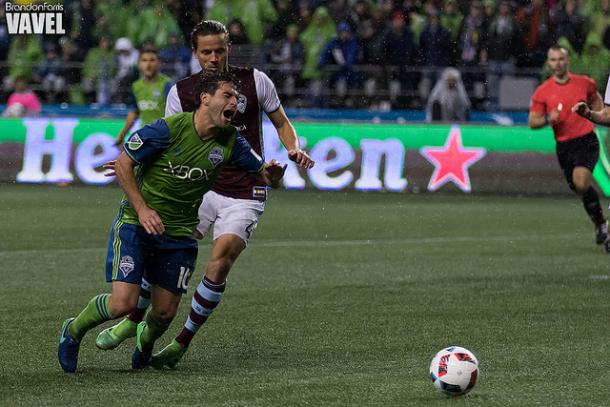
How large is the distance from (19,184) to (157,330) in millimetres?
15213

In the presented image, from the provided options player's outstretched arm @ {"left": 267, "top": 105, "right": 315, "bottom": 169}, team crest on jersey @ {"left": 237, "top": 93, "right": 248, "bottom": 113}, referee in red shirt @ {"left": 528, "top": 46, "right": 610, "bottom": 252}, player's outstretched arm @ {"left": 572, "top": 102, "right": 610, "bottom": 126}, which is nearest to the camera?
player's outstretched arm @ {"left": 267, "top": 105, "right": 315, "bottom": 169}

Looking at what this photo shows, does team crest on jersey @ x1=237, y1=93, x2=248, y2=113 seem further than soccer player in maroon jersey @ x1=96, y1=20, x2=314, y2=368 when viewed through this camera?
Yes

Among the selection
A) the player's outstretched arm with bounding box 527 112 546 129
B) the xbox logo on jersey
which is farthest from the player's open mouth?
the xbox logo on jersey

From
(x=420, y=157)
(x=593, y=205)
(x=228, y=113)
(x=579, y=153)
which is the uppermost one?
(x=228, y=113)

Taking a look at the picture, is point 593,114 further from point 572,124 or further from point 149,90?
point 149,90

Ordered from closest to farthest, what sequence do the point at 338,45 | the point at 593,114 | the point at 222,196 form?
the point at 222,196 → the point at 593,114 → the point at 338,45

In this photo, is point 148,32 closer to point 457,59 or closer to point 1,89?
point 1,89

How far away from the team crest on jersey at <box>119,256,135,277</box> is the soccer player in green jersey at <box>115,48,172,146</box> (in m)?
8.65

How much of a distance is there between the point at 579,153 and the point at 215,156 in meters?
8.00

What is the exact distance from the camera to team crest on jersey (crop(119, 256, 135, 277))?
7.28 meters

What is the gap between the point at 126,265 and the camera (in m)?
7.29

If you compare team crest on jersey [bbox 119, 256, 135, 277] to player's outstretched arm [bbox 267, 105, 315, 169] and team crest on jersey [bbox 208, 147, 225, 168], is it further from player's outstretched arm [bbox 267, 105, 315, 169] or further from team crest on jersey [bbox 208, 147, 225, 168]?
player's outstretched arm [bbox 267, 105, 315, 169]

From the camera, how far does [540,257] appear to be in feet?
44.9

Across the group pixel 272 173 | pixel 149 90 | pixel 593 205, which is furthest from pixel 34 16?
pixel 272 173
